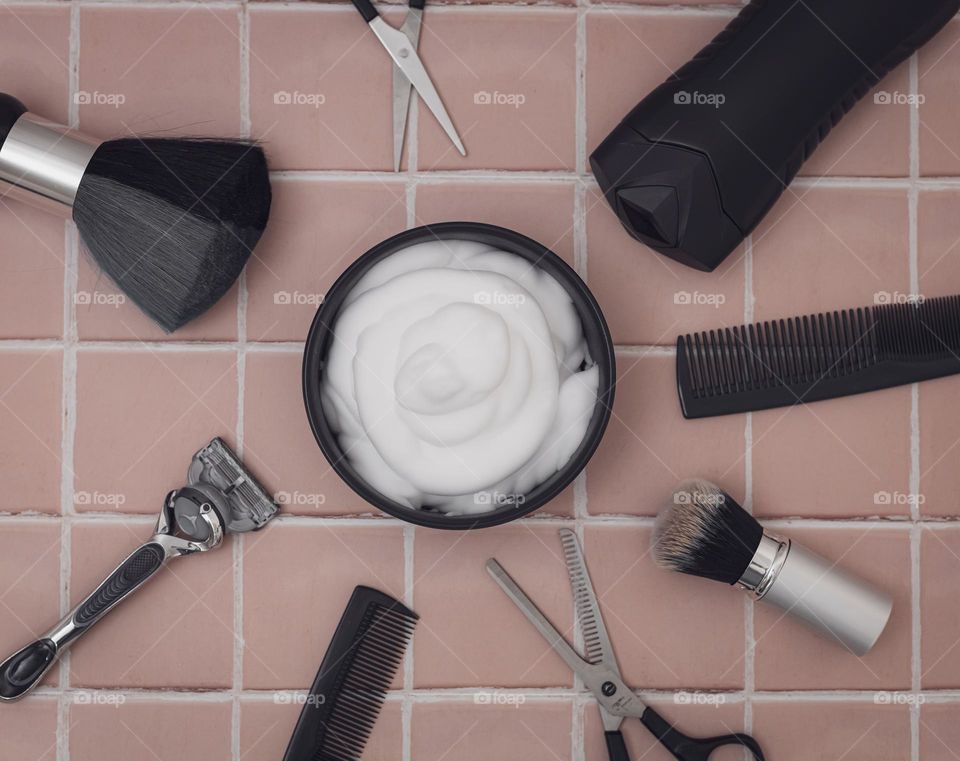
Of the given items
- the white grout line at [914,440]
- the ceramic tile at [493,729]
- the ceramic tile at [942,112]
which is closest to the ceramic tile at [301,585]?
the ceramic tile at [493,729]

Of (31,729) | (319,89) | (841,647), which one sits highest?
(319,89)

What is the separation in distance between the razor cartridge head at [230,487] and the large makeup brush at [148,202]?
0.37ft

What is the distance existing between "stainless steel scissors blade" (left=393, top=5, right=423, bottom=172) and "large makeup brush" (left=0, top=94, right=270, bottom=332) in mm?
119

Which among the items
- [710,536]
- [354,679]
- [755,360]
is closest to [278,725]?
[354,679]

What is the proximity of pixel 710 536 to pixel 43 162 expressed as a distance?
586 mm

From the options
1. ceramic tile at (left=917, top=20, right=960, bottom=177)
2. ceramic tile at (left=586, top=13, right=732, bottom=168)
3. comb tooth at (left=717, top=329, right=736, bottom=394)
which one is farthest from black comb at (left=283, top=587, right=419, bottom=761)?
ceramic tile at (left=917, top=20, right=960, bottom=177)

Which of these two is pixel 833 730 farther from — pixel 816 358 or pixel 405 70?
pixel 405 70

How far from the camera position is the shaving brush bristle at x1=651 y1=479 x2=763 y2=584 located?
24.1 inches

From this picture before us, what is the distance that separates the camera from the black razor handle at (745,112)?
584mm

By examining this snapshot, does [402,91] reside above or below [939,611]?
above

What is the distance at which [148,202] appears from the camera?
0.60 meters

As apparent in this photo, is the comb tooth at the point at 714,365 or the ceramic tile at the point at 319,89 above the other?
the ceramic tile at the point at 319,89

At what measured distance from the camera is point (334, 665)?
0.65 meters

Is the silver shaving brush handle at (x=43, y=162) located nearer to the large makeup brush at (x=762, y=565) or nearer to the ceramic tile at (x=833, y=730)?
the large makeup brush at (x=762, y=565)
